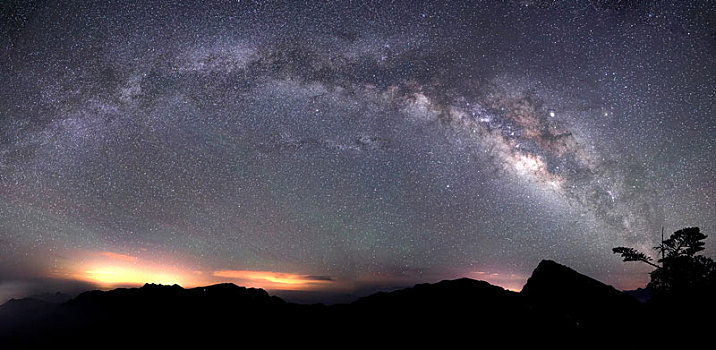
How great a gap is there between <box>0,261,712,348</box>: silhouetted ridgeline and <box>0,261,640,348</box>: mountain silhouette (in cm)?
11

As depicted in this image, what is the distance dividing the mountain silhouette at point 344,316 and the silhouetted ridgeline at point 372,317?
11 centimetres

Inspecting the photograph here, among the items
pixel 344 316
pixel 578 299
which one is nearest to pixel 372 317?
pixel 344 316

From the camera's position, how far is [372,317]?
43.5 m

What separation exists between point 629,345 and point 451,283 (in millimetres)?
22602

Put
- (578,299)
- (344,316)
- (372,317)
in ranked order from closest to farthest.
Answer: (578,299)
(372,317)
(344,316)

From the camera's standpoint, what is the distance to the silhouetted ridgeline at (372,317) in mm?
27250

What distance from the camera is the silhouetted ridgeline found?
89.4ft

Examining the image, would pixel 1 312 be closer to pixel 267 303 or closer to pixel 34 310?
pixel 34 310

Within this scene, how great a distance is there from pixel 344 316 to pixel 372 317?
688 centimetres

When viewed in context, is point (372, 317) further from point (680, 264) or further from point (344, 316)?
point (680, 264)

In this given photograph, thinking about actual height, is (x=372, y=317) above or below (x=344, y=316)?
above

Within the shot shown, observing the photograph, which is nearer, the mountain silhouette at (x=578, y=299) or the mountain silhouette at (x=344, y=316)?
the mountain silhouette at (x=578, y=299)

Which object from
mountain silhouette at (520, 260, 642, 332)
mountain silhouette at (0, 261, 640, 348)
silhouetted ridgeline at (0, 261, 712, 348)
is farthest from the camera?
mountain silhouette at (0, 261, 640, 348)

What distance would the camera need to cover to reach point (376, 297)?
50.1m
